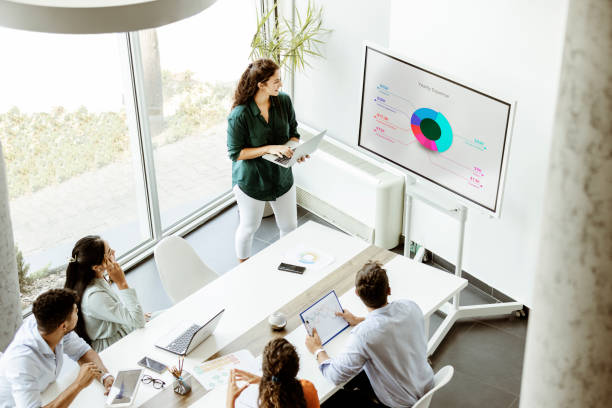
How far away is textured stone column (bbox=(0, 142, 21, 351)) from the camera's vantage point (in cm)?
368

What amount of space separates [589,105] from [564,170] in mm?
164

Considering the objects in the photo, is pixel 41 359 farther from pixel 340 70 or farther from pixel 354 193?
pixel 340 70

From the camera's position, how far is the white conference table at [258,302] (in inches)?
140

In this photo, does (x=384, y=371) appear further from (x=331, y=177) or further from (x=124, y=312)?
(x=331, y=177)

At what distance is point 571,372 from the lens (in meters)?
1.75

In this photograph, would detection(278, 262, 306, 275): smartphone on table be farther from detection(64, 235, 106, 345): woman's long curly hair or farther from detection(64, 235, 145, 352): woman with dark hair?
detection(64, 235, 106, 345): woman's long curly hair

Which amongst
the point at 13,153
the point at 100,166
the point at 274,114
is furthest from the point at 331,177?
the point at 13,153

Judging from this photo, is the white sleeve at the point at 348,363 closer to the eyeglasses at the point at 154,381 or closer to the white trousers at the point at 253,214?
the eyeglasses at the point at 154,381

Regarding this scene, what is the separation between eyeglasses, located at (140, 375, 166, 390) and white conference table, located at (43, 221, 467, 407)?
0.9 inches

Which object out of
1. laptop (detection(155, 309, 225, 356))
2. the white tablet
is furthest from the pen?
the white tablet

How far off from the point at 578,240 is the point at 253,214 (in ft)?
12.3

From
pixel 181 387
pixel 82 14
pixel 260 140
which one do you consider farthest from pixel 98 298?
pixel 82 14

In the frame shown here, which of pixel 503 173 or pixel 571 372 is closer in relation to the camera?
pixel 571 372

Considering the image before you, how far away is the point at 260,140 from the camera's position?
4996mm
